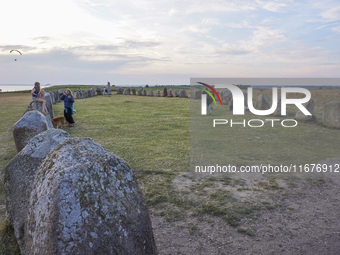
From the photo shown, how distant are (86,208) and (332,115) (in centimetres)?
1684

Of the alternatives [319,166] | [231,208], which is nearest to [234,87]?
[319,166]

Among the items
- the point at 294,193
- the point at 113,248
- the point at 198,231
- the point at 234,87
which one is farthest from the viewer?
the point at 234,87

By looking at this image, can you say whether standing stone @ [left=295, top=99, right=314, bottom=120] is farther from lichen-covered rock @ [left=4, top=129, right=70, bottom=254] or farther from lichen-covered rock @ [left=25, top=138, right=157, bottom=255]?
lichen-covered rock @ [left=25, top=138, right=157, bottom=255]

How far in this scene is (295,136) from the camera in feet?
47.5

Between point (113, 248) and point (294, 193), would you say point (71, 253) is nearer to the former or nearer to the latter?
point (113, 248)

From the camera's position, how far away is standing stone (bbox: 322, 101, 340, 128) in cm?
1653

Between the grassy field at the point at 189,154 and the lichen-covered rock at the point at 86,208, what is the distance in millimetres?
2825

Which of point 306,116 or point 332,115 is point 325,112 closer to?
point 332,115

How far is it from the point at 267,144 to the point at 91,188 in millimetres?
10806

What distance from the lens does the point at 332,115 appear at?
55.0 feet

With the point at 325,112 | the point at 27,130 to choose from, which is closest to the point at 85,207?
the point at 27,130

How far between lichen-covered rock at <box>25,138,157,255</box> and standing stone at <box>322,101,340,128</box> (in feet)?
52.3

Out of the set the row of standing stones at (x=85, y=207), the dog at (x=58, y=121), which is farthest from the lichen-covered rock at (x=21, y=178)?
the dog at (x=58, y=121)

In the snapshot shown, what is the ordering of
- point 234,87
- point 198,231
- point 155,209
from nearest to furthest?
point 198,231 < point 155,209 < point 234,87
